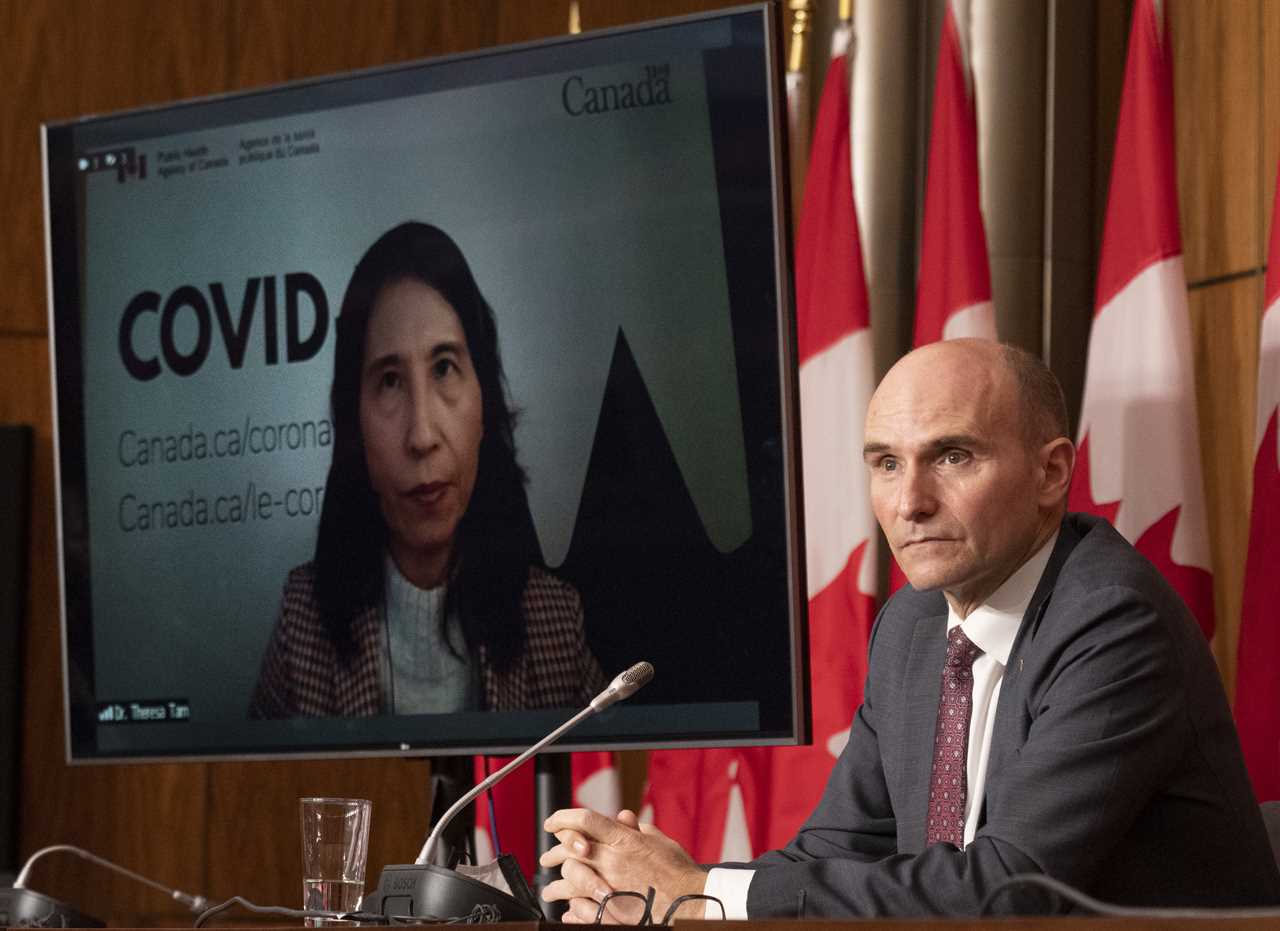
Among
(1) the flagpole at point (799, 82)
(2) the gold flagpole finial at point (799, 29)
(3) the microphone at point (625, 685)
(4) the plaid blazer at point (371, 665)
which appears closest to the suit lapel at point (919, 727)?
(3) the microphone at point (625, 685)

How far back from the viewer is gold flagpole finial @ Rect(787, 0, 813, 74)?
12.7 ft

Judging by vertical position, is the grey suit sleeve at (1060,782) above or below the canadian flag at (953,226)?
below

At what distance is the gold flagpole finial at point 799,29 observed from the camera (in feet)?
12.7

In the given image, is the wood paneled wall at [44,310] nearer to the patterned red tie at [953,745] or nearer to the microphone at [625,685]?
the patterned red tie at [953,745]

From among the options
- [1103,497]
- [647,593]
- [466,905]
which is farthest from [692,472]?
[466,905]

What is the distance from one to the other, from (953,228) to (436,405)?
3.80 ft

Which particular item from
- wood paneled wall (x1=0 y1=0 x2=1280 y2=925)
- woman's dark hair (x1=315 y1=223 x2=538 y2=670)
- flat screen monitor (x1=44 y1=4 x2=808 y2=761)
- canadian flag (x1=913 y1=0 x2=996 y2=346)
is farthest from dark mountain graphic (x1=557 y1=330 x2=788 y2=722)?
wood paneled wall (x1=0 y1=0 x2=1280 y2=925)

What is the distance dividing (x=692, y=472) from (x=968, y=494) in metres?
0.62

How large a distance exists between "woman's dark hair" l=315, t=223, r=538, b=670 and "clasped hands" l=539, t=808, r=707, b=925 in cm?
87

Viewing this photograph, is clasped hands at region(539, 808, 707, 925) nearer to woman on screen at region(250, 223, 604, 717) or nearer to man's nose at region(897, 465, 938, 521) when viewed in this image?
man's nose at region(897, 465, 938, 521)

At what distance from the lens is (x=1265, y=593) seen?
3.10m

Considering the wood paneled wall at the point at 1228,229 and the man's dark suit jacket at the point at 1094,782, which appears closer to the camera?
the man's dark suit jacket at the point at 1094,782

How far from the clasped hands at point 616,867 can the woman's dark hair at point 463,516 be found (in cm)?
87

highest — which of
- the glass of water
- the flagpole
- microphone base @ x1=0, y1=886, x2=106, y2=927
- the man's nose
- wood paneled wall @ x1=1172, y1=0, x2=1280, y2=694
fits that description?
the flagpole
